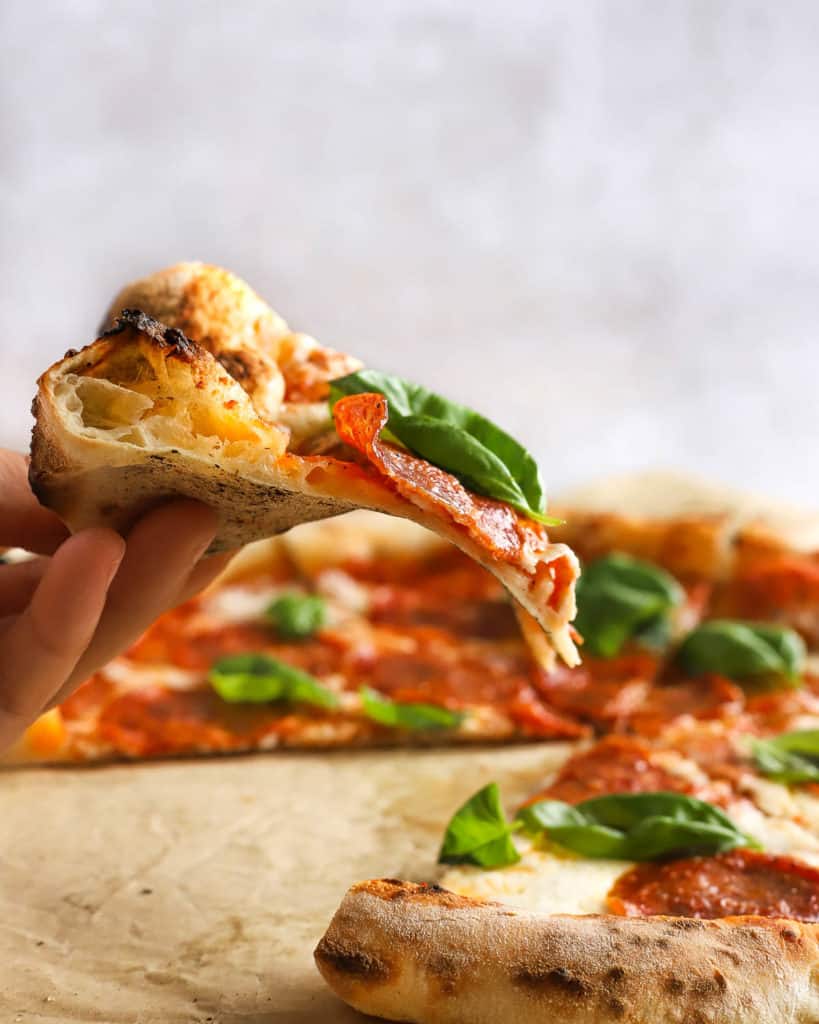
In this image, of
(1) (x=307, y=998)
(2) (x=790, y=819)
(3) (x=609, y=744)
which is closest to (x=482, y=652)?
(3) (x=609, y=744)

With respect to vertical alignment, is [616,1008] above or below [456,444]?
below

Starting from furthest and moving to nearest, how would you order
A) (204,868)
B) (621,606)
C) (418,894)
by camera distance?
1. (621,606)
2. (204,868)
3. (418,894)

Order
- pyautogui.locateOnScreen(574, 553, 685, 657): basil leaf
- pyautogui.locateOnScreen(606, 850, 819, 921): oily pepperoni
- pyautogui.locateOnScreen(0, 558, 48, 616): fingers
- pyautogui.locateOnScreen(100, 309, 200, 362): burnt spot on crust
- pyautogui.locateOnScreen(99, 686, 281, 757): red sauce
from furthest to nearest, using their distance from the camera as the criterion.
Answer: pyautogui.locateOnScreen(574, 553, 685, 657): basil leaf → pyautogui.locateOnScreen(99, 686, 281, 757): red sauce → pyautogui.locateOnScreen(0, 558, 48, 616): fingers → pyautogui.locateOnScreen(606, 850, 819, 921): oily pepperoni → pyautogui.locateOnScreen(100, 309, 200, 362): burnt spot on crust

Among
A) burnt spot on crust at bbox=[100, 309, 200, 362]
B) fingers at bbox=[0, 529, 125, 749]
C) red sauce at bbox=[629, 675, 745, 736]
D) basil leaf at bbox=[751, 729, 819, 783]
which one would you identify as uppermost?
burnt spot on crust at bbox=[100, 309, 200, 362]

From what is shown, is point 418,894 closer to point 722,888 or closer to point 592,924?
point 592,924

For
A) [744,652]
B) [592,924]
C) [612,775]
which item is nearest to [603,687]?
[744,652]

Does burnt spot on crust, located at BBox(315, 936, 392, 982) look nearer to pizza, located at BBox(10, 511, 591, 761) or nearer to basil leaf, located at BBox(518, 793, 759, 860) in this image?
basil leaf, located at BBox(518, 793, 759, 860)

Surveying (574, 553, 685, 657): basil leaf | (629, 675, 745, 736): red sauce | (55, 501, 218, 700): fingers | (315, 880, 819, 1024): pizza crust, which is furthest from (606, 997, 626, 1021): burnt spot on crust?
(574, 553, 685, 657): basil leaf
